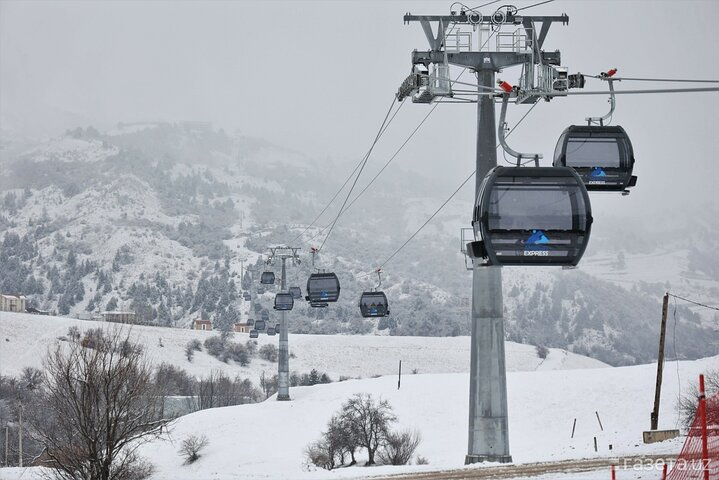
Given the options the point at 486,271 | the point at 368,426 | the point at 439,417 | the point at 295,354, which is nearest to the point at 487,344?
the point at 486,271

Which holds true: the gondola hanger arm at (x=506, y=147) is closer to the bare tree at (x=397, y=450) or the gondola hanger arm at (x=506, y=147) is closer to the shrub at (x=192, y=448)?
the bare tree at (x=397, y=450)

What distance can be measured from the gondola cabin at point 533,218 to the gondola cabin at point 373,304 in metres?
30.0

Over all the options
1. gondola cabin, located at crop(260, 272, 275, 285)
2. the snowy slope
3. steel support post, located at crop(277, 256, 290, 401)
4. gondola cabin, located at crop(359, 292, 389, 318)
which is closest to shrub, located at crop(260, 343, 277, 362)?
the snowy slope

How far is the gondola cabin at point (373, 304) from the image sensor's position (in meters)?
47.4

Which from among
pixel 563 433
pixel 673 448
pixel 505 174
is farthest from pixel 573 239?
pixel 563 433

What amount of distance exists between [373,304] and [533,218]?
99.9 feet

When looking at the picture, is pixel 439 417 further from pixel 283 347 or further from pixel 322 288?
pixel 322 288

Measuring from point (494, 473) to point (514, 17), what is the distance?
11121 mm

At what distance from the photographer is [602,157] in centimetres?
2220

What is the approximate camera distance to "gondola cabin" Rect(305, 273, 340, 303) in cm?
4962

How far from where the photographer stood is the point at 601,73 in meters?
21.7

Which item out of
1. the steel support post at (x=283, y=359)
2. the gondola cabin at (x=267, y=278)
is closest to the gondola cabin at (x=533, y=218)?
the steel support post at (x=283, y=359)

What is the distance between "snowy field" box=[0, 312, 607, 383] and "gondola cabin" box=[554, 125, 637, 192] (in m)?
144

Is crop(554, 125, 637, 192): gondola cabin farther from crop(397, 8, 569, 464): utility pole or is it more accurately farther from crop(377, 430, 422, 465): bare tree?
crop(377, 430, 422, 465): bare tree
